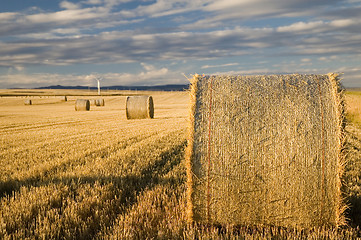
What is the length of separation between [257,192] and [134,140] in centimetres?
770

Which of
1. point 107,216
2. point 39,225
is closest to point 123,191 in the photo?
point 107,216

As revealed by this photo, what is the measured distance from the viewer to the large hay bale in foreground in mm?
4473

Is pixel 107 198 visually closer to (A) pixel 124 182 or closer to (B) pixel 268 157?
(A) pixel 124 182

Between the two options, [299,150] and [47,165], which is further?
[47,165]

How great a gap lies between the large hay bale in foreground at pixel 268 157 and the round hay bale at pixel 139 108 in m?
17.6

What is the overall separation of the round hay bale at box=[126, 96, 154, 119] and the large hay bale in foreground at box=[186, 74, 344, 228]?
17.6 meters

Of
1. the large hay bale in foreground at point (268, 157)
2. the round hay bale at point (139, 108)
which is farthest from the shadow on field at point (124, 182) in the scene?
the round hay bale at point (139, 108)

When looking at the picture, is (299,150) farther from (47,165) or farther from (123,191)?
(47,165)

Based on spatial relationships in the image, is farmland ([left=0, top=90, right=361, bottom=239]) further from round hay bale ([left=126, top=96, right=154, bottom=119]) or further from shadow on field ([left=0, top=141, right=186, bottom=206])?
round hay bale ([left=126, top=96, right=154, bottom=119])

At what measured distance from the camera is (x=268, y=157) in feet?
14.7

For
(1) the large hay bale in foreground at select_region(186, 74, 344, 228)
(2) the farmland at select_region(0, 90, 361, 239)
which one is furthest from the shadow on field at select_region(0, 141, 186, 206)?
(1) the large hay bale in foreground at select_region(186, 74, 344, 228)

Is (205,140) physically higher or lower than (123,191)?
higher

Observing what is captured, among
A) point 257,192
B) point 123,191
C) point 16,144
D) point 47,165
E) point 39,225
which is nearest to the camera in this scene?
point 39,225

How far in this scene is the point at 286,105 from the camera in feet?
15.3
